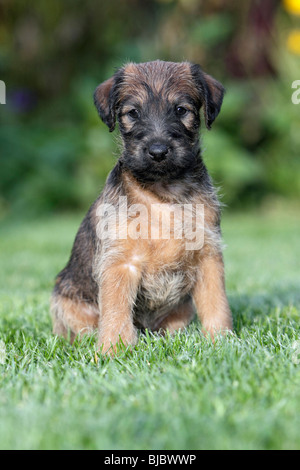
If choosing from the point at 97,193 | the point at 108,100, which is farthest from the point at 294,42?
the point at 108,100

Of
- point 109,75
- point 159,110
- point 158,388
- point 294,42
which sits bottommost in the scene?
point 158,388

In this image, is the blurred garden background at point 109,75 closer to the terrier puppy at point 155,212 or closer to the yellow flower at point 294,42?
the yellow flower at point 294,42

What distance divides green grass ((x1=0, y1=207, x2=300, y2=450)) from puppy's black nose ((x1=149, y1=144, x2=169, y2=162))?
977 millimetres

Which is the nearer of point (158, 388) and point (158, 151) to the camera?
point (158, 388)

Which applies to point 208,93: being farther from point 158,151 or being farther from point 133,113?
point 158,151

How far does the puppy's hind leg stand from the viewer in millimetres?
3801

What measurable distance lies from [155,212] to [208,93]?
85 cm

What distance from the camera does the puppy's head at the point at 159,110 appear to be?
329 cm

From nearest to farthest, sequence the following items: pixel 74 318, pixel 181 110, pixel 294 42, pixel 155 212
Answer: pixel 155 212, pixel 181 110, pixel 74 318, pixel 294 42

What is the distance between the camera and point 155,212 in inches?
132

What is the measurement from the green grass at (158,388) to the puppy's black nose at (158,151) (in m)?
0.98

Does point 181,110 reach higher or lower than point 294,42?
lower

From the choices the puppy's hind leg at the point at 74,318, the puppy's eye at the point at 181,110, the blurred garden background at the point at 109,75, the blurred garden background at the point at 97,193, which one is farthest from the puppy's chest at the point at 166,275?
the blurred garden background at the point at 109,75
